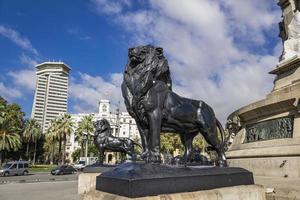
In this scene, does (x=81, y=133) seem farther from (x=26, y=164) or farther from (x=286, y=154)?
(x=286, y=154)

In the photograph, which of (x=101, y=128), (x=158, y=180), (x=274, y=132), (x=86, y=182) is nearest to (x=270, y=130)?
(x=274, y=132)

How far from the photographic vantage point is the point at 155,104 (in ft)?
16.5

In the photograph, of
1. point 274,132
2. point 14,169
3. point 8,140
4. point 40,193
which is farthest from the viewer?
point 8,140

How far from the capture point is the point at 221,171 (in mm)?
4855

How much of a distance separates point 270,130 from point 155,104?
8041 mm

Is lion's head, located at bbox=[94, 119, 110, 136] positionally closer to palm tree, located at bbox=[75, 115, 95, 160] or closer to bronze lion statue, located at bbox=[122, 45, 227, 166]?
bronze lion statue, located at bbox=[122, 45, 227, 166]

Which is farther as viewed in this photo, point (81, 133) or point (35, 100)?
point (35, 100)

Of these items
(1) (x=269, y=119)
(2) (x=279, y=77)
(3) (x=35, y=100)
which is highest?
(3) (x=35, y=100)

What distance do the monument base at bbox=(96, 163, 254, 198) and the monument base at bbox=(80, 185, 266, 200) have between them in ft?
0.24

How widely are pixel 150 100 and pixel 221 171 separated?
4.86ft

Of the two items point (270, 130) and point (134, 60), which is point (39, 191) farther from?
point (134, 60)

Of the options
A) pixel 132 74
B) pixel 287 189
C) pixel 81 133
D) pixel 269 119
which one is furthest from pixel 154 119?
pixel 81 133

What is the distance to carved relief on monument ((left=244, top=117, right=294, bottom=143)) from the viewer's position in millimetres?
11008

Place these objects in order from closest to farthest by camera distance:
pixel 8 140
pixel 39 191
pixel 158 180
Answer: pixel 158 180, pixel 39 191, pixel 8 140
